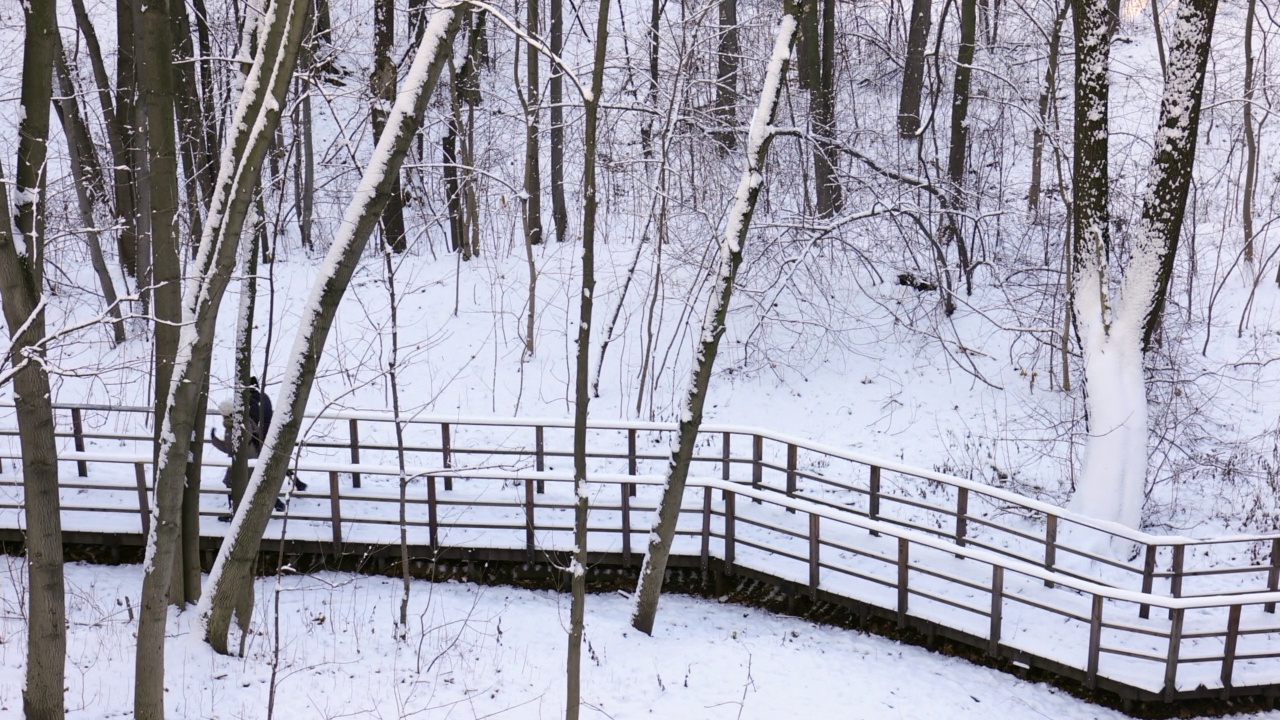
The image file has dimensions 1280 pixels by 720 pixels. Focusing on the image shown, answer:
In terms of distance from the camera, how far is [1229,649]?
24.0 ft

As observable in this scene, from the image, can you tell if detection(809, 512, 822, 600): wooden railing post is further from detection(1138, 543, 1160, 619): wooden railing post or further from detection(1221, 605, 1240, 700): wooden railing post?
detection(1221, 605, 1240, 700): wooden railing post

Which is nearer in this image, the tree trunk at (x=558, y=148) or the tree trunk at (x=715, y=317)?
the tree trunk at (x=715, y=317)

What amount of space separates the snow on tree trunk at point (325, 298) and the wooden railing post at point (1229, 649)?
716 centimetres

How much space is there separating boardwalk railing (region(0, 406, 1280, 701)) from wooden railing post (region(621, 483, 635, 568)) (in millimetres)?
22

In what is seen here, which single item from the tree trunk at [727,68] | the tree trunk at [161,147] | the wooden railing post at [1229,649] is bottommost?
the wooden railing post at [1229,649]

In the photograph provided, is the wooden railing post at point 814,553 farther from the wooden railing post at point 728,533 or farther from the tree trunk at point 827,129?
the tree trunk at point 827,129

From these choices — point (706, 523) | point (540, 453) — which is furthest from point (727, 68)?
point (706, 523)

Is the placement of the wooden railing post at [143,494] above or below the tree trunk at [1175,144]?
below

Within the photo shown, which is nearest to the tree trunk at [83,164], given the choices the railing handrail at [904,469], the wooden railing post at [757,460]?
the railing handrail at [904,469]

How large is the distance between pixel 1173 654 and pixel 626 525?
4720mm

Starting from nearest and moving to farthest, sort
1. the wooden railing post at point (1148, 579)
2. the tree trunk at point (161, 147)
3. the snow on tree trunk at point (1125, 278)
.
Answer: the tree trunk at point (161, 147), the wooden railing post at point (1148, 579), the snow on tree trunk at point (1125, 278)

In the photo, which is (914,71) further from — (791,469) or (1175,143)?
(791,469)

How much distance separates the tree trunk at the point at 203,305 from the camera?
574 cm

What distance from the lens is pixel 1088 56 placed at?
31.2 feet
